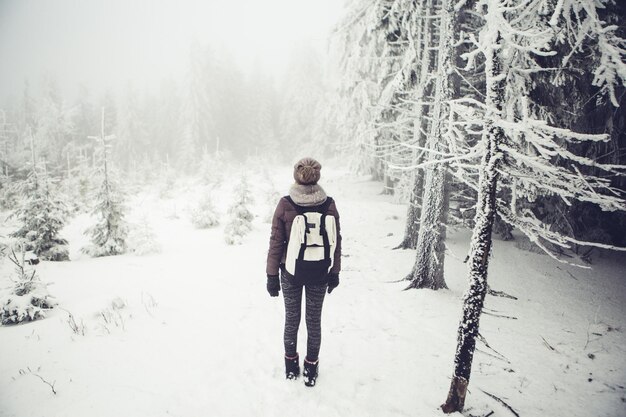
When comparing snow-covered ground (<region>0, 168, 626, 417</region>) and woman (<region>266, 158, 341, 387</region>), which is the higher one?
woman (<region>266, 158, 341, 387</region>)

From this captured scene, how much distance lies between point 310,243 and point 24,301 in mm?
6108

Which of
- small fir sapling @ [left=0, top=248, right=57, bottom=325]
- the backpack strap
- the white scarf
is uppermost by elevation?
the white scarf

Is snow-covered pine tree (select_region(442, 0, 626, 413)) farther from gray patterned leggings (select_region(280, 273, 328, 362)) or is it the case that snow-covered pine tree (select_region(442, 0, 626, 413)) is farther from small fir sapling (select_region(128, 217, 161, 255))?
small fir sapling (select_region(128, 217, 161, 255))

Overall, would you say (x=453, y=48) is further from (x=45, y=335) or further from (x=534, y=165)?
(x=45, y=335)

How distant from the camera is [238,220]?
13.0 meters

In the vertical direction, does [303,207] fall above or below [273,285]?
above

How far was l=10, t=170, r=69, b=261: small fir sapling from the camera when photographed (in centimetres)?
1011

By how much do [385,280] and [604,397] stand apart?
4362 mm

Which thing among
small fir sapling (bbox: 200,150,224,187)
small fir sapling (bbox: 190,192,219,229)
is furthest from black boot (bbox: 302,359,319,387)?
small fir sapling (bbox: 200,150,224,187)

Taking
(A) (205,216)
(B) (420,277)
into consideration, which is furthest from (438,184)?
(A) (205,216)

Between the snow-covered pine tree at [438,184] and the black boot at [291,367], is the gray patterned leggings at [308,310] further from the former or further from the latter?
the snow-covered pine tree at [438,184]

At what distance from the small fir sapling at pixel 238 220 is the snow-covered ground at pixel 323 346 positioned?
2996 millimetres

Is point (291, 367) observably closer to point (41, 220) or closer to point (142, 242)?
point (142, 242)

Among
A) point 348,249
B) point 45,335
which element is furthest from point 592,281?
point 45,335
